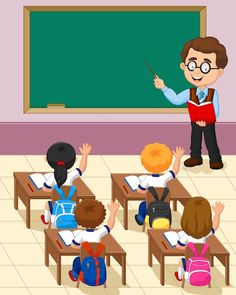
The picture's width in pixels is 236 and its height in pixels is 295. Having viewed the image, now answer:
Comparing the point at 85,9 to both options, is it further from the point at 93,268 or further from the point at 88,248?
the point at 93,268

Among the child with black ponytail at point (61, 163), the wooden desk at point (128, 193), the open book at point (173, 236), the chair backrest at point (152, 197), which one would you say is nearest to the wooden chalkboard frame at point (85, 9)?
the wooden desk at point (128, 193)

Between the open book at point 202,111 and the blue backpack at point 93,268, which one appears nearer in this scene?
the blue backpack at point 93,268

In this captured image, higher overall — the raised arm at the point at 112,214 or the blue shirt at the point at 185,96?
the blue shirt at the point at 185,96

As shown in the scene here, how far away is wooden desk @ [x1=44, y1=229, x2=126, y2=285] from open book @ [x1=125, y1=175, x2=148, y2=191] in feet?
7.35

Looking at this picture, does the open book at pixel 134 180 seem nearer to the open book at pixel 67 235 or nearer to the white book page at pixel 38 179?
the white book page at pixel 38 179

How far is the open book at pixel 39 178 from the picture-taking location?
2983 centimetres

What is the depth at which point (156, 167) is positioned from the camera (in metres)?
29.6

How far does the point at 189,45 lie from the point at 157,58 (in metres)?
1.60

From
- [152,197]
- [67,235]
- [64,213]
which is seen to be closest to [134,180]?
[152,197]

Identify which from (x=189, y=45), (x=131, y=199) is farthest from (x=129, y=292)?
(x=189, y=45)

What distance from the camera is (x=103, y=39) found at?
33.0 metres

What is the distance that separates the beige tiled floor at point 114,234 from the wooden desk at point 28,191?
0.26 metres

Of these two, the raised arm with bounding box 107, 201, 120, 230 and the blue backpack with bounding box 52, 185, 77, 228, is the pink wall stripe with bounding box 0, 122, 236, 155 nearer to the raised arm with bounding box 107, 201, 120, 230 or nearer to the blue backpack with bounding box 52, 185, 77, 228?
the blue backpack with bounding box 52, 185, 77, 228

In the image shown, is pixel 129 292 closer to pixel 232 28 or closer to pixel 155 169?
pixel 155 169
